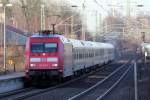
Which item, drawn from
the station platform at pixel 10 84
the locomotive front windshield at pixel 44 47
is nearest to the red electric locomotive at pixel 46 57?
the locomotive front windshield at pixel 44 47

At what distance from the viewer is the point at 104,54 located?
7350 cm

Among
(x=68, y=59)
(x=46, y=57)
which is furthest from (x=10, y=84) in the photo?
(x=68, y=59)

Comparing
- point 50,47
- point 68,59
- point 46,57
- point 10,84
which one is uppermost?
point 50,47

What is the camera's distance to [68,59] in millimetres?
39281

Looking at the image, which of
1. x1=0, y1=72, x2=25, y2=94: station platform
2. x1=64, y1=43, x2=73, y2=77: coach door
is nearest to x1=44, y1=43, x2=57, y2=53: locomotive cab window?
x1=64, y1=43, x2=73, y2=77: coach door

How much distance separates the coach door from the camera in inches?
1486

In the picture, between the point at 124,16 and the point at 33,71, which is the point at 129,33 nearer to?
the point at 124,16

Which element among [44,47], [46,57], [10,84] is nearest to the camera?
[10,84]

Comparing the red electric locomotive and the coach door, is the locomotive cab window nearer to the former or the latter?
the red electric locomotive

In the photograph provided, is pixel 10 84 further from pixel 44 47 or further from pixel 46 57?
pixel 44 47

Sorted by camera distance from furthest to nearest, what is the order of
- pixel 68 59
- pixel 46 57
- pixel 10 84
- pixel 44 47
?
1. pixel 68 59
2. pixel 44 47
3. pixel 46 57
4. pixel 10 84

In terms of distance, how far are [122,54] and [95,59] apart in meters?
65.6

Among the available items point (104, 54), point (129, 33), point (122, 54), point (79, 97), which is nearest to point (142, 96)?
point (79, 97)

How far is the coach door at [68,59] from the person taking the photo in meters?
37.8
